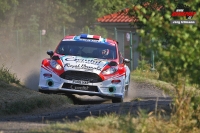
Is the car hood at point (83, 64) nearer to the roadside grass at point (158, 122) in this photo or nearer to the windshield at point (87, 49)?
the windshield at point (87, 49)

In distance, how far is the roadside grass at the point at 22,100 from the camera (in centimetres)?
1488

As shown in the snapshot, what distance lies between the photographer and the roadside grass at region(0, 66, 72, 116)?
1488cm

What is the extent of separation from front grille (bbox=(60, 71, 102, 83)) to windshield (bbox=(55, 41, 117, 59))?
102cm

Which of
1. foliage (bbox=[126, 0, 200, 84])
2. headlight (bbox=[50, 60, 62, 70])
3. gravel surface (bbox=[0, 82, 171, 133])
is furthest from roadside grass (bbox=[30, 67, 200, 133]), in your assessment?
headlight (bbox=[50, 60, 62, 70])

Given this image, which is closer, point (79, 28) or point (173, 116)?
point (173, 116)

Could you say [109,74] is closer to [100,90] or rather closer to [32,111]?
[100,90]

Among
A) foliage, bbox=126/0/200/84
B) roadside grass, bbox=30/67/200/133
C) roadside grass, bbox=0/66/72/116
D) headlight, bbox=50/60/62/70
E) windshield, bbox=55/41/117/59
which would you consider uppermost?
foliage, bbox=126/0/200/84

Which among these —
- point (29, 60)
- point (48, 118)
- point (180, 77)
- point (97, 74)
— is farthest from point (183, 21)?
point (29, 60)

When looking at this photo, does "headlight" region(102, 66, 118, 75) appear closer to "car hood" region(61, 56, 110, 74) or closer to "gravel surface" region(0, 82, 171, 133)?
"car hood" region(61, 56, 110, 74)

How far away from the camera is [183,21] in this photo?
371 inches

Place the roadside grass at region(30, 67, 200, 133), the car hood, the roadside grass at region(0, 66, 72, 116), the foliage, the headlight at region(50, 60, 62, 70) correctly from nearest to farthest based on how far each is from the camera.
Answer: the foliage → the roadside grass at region(30, 67, 200, 133) → the roadside grass at region(0, 66, 72, 116) → the car hood → the headlight at region(50, 60, 62, 70)

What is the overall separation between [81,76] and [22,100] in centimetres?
205

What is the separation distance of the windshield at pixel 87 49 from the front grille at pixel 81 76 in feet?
3.35

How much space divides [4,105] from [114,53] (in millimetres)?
4424
